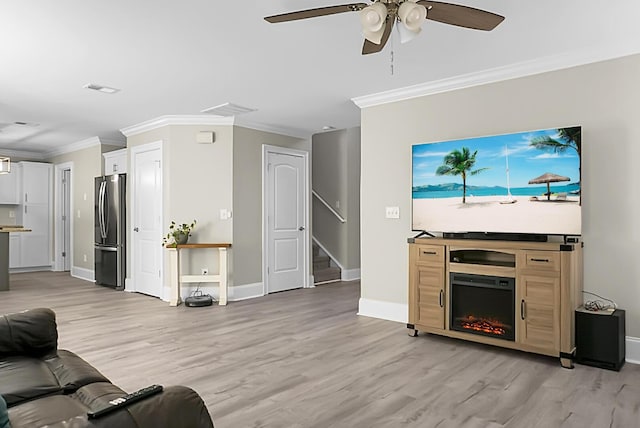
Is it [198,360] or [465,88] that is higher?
[465,88]

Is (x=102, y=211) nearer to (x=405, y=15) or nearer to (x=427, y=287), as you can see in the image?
(x=427, y=287)

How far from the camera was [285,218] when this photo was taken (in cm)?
688

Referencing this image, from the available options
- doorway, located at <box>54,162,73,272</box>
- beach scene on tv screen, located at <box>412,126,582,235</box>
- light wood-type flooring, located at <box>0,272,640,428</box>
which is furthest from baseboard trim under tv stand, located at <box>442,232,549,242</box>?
doorway, located at <box>54,162,73,272</box>

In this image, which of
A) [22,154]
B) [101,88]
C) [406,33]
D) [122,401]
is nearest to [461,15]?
[406,33]

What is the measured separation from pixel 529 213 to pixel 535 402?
60.1 inches

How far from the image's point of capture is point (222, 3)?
9.34ft

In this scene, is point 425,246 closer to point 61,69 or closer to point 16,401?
point 16,401

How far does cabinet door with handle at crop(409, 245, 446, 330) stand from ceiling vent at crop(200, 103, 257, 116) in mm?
2715

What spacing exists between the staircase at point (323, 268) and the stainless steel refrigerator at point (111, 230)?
3.14 meters

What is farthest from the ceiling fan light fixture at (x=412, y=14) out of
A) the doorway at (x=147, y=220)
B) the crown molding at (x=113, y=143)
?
the crown molding at (x=113, y=143)

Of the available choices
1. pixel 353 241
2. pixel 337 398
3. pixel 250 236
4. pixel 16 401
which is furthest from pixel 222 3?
pixel 353 241

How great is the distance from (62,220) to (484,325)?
855 centimetres

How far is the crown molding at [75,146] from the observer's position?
313 inches

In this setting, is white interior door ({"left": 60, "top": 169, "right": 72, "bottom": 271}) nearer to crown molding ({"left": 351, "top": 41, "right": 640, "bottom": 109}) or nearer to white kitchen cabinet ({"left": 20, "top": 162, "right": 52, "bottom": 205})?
white kitchen cabinet ({"left": 20, "top": 162, "right": 52, "bottom": 205})
